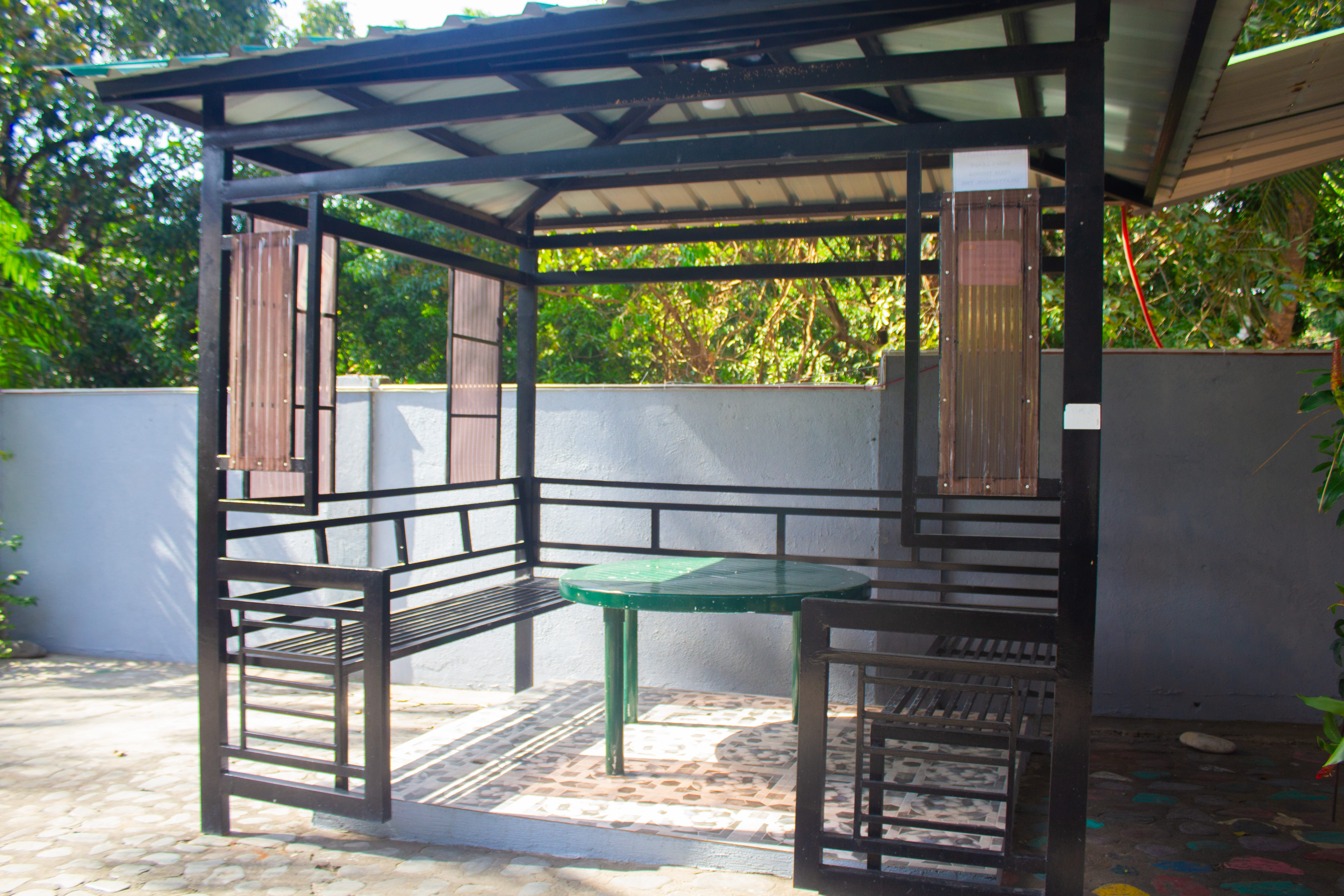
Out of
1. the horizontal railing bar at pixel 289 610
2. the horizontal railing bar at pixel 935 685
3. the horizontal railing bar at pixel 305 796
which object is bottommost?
the horizontal railing bar at pixel 305 796

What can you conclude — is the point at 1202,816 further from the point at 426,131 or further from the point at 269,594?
the point at 426,131

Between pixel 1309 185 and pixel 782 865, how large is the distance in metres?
5.55

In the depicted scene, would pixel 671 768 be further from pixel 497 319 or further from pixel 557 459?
pixel 497 319

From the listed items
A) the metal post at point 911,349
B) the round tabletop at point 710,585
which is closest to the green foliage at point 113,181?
the round tabletop at point 710,585

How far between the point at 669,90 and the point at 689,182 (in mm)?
1862

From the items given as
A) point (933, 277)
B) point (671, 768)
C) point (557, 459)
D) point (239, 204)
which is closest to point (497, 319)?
point (557, 459)

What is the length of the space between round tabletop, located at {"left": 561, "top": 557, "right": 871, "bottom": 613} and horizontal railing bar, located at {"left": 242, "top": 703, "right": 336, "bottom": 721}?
1.00 meters

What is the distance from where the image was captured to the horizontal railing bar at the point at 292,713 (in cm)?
340

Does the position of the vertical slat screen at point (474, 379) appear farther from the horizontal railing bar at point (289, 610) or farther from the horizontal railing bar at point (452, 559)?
the horizontal railing bar at point (289, 610)

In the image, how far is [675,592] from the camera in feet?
12.2

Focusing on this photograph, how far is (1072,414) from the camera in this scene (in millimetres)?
2758

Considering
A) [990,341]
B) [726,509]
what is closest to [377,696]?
[726,509]

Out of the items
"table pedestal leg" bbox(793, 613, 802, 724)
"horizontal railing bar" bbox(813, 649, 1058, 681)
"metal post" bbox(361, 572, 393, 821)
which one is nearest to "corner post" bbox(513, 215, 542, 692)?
"table pedestal leg" bbox(793, 613, 802, 724)

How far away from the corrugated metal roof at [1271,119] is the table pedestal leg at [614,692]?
3.03 meters
